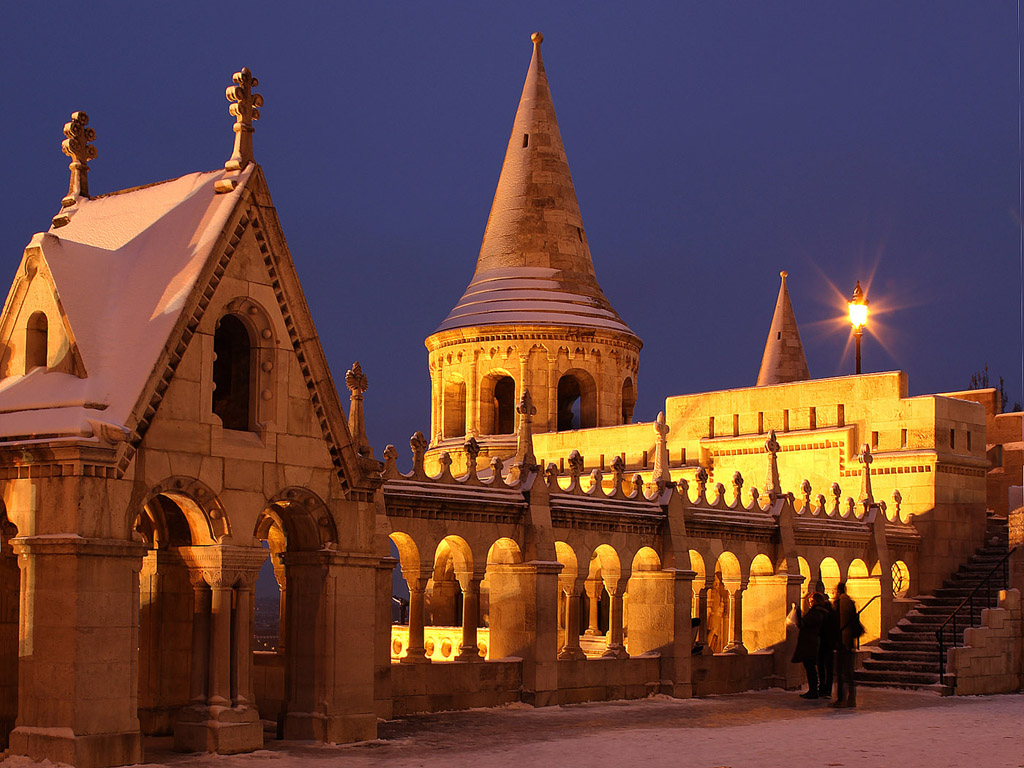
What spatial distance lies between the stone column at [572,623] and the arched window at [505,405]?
19.1 m

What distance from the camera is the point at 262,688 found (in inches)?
736

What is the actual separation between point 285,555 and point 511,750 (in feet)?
10.9

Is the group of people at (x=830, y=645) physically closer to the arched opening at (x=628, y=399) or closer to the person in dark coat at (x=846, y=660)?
the person in dark coat at (x=846, y=660)

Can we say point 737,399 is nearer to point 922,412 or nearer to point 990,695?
point 922,412

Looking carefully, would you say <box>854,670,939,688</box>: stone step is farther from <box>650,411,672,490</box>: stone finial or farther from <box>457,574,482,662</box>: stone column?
<box>457,574,482,662</box>: stone column

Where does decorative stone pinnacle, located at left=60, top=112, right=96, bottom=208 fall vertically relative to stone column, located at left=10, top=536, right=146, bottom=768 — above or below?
above

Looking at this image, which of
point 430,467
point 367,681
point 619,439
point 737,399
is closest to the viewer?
point 367,681

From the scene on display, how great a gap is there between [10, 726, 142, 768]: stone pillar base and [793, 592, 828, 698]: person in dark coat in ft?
37.3

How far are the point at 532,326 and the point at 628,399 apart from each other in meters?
4.10

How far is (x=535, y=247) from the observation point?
134 ft

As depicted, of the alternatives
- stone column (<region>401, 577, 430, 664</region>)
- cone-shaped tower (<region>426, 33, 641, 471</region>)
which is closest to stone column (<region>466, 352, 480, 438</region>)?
cone-shaped tower (<region>426, 33, 641, 471</region>)

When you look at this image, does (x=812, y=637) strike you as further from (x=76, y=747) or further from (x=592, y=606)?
(x=76, y=747)

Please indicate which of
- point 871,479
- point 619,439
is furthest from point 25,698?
point 619,439

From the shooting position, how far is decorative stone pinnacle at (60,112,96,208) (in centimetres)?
1684
